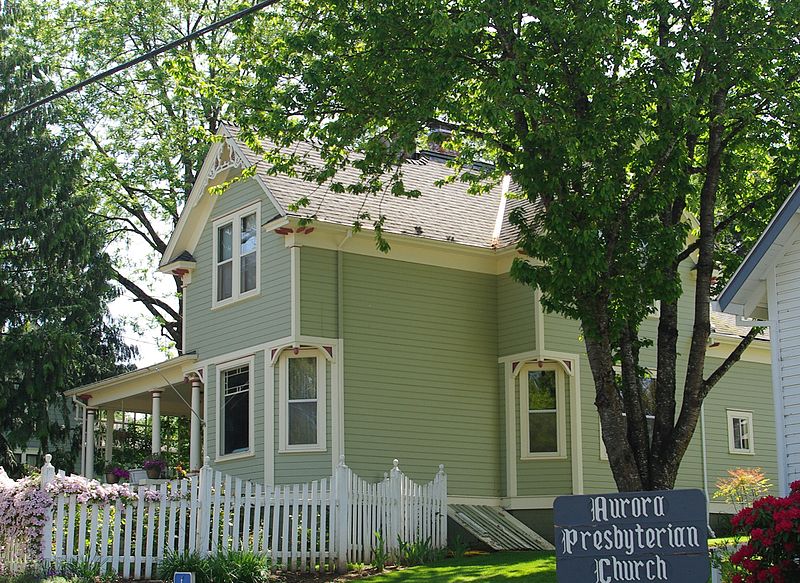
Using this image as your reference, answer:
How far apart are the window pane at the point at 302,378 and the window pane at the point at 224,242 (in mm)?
3477

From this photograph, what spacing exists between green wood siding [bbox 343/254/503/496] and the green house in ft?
0.10

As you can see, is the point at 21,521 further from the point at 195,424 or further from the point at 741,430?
the point at 741,430

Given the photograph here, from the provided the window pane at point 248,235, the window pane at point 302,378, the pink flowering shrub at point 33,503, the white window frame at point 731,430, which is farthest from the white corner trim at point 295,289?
the white window frame at point 731,430

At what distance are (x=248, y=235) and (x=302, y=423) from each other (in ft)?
14.4

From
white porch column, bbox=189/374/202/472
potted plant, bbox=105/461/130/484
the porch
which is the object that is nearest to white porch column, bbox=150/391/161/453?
the porch

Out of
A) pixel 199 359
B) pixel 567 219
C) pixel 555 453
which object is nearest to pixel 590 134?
pixel 567 219

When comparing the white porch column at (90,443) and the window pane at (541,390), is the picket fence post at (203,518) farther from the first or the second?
the white porch column at (90,443)

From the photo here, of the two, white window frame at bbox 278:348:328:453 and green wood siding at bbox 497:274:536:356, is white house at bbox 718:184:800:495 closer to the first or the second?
green wood siding at bbox 497:274:536:356

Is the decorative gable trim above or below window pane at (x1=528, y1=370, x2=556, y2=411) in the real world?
above

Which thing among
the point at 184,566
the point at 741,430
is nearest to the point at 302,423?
the point at 184,566

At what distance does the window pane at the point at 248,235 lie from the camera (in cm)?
2475

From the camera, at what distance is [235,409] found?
2455 centimetres

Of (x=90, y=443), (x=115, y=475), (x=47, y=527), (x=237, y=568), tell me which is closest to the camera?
(x=47, y=527)

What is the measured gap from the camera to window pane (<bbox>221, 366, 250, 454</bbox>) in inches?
953
